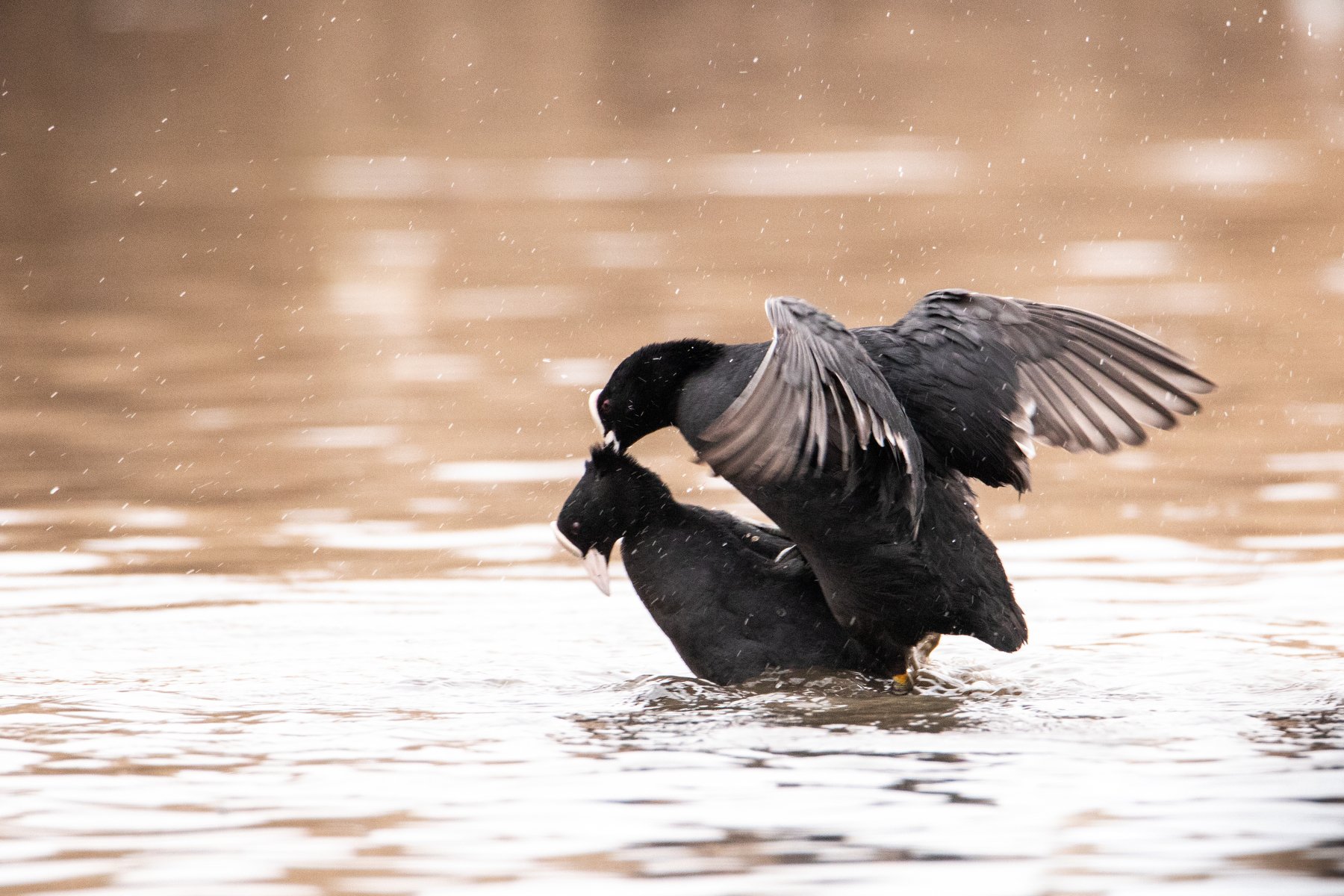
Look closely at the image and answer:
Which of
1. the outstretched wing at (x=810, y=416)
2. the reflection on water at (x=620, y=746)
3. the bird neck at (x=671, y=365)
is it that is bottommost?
the reflection on water at (x=620, y=746)

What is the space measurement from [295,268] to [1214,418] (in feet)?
23.7

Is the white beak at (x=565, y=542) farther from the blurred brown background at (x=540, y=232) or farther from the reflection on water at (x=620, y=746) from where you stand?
the blurred brown background at (x=540, y=232)

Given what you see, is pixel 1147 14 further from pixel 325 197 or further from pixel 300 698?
pixel 300 698

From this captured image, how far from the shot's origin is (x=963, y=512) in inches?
244

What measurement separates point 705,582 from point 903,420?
0.91m

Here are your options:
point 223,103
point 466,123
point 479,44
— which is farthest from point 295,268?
point 479,44

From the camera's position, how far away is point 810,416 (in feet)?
17.9

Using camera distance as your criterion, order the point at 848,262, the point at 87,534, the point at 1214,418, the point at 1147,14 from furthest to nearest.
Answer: the point at 1147,14, the point at 848,262, the point at 1214,418, the point at 87,534

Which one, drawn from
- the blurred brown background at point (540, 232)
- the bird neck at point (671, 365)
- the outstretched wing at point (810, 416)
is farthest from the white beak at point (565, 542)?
the blurred brown background at point (540, 232)

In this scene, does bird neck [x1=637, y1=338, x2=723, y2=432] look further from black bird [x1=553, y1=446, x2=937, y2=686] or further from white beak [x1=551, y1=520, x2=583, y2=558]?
white beak [x1=551, y1=520, x2=583, y2=558]

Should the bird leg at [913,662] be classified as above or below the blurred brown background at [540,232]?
below

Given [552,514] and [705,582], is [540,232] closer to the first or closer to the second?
[552,514]

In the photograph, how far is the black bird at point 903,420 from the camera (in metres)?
5.54

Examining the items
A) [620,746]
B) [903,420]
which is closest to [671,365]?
[903,420]
